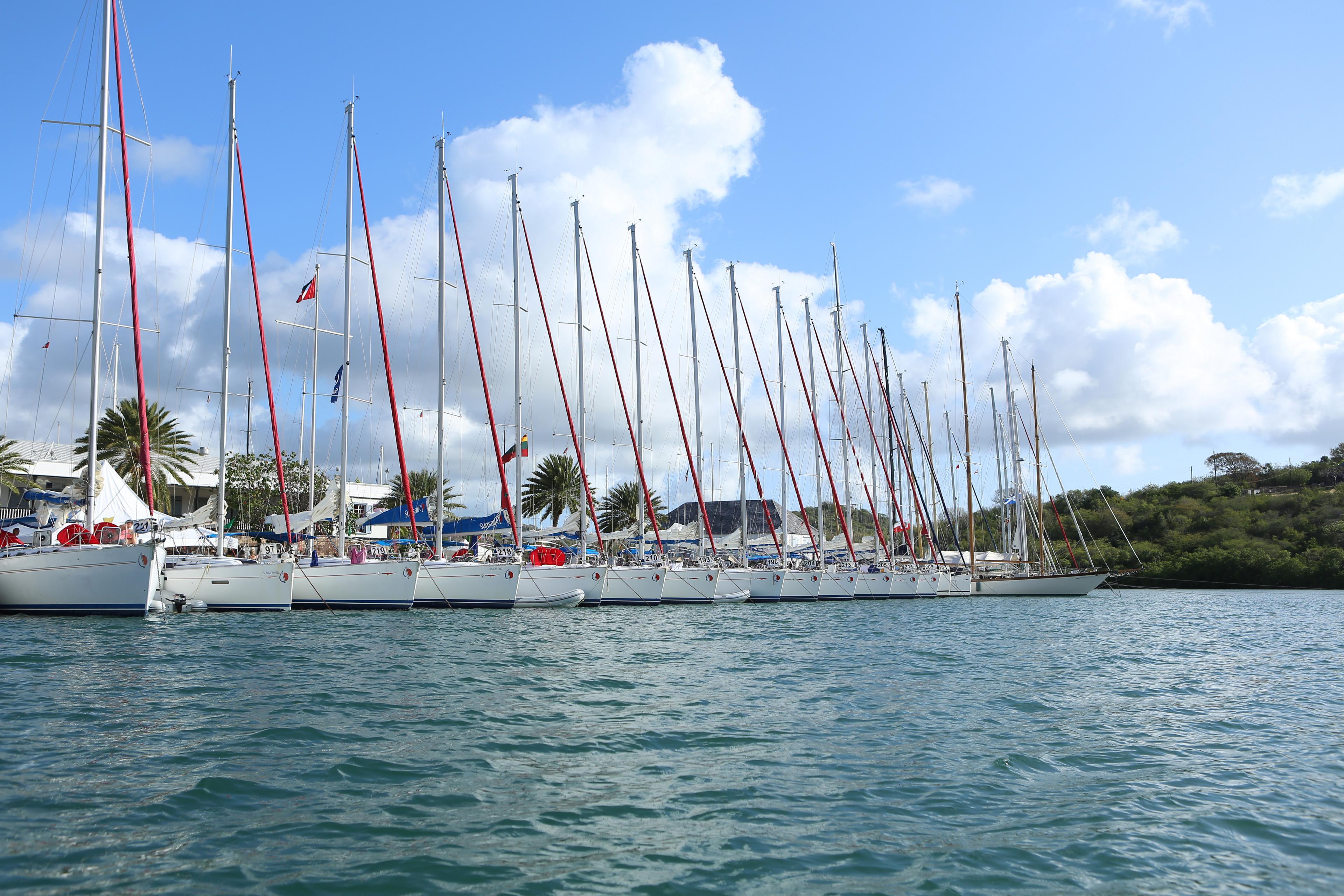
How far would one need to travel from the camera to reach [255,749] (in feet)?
33.7

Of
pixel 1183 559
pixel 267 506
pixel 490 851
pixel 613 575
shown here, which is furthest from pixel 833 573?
pixel 1183 559

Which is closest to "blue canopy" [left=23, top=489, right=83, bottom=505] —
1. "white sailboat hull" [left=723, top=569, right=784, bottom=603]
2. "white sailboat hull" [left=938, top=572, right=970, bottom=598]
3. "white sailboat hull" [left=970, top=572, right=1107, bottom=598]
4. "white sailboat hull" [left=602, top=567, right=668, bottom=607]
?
"white sailboat hull" [left=602, top=567, right=668, bottom=607]

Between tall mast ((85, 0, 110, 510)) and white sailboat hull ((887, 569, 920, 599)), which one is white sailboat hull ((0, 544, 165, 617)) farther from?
white sailboat hull ((887, 569, 920, 599))

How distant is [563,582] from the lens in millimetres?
37062

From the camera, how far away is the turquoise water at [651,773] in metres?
6.77

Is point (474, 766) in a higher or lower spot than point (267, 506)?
lower

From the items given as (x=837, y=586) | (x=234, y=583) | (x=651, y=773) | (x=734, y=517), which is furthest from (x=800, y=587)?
(x=734, y=517)

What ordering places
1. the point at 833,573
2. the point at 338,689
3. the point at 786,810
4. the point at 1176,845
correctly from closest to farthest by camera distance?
the point at 1176,845 → the point at 786,810 → the point at 338,689 → the point at 833,573

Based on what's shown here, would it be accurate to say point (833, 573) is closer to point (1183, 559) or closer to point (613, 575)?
point (613, 575)

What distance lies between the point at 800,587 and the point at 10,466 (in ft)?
160

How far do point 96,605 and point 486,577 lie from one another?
508 inches

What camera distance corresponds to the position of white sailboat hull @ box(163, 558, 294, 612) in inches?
1156

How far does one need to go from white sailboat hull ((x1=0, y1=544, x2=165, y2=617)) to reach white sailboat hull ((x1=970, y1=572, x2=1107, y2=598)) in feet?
172

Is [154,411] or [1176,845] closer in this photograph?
[1176,845]
